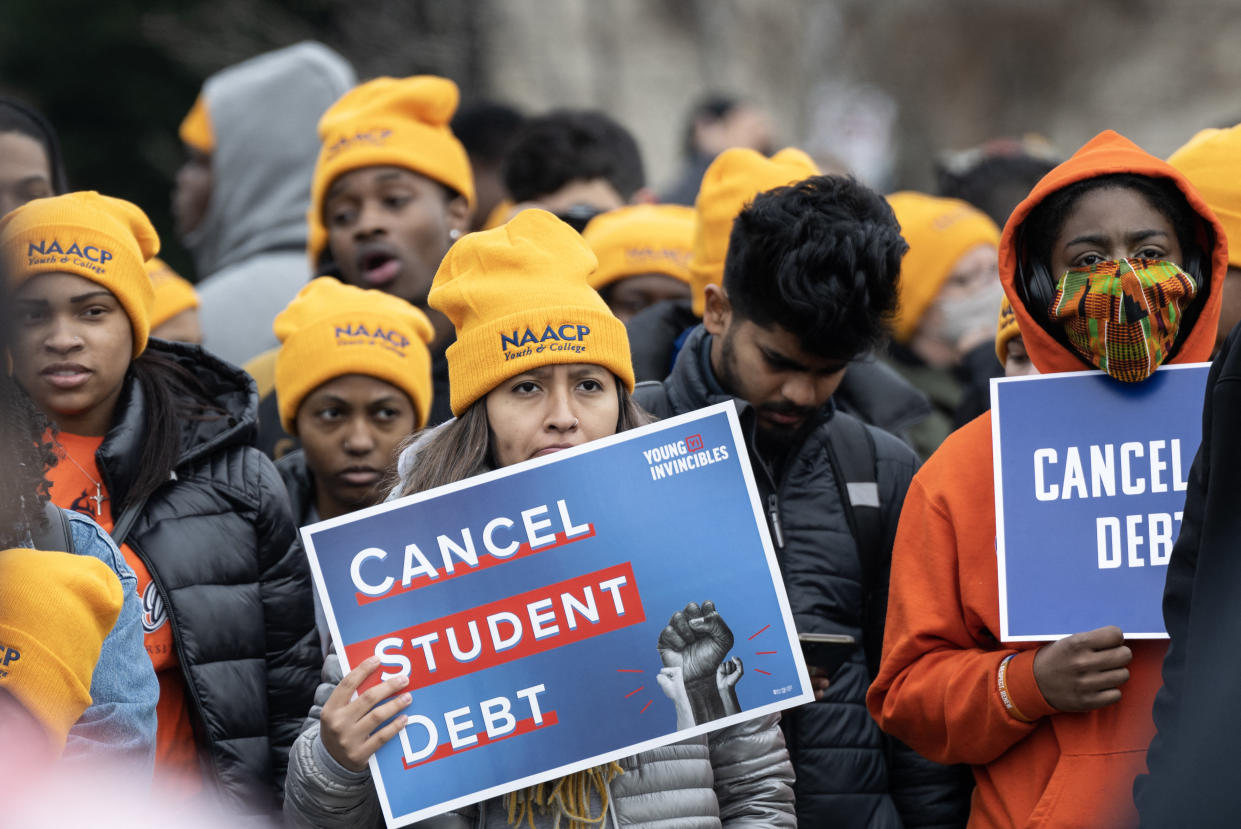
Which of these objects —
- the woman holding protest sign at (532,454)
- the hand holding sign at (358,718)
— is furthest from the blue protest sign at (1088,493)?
the hand holding sign at (358,718)

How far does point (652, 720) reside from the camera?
123 inches

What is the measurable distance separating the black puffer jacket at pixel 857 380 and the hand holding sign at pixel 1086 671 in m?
1.58

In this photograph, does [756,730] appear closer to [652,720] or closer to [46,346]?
[652,720]

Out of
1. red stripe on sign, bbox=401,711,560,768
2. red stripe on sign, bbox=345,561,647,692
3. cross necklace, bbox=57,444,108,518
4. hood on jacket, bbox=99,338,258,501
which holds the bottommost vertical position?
red stripe on sign, bbox=401,711,560,768

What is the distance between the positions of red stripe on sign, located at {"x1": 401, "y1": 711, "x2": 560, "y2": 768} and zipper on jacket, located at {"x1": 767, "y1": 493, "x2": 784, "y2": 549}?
98cm

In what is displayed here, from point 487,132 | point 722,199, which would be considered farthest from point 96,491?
point 487,132

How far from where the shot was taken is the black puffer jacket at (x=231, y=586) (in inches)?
150

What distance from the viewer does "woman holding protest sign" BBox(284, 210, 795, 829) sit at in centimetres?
310

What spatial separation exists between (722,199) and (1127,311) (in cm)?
190

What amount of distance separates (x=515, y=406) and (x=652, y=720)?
0.72m

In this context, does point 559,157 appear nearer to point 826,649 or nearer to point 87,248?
point 87,248

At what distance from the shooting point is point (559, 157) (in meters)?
6.62

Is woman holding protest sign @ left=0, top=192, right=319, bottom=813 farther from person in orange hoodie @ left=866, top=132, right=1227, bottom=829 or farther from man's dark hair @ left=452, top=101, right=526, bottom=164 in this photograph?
man's dark hair @ left=452, top=101, right=526, bottom=164

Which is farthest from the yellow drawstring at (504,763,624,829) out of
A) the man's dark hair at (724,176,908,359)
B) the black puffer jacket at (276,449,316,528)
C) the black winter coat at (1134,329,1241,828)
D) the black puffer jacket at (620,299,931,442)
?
the black puffer jacket at (276,449,316,528)
